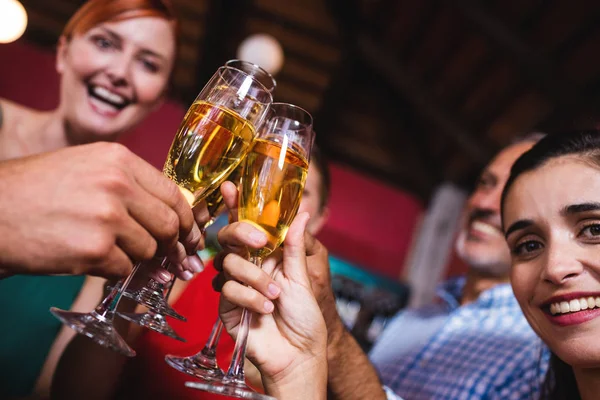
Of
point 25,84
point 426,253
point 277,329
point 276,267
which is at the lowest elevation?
point 277,329

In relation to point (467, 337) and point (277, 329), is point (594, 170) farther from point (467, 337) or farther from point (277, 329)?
point (467, 337)

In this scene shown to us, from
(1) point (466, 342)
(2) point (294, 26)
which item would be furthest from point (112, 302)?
(2) point (294, 26)

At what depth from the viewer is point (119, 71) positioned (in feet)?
4.97

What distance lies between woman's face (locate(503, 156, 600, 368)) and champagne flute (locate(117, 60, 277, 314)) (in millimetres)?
687

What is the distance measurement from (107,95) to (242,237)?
0.92m

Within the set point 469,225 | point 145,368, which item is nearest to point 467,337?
point 469,225

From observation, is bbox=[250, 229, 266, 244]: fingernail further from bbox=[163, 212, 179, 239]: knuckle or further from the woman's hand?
bbox=[163, 212, 179, 239]: knuckle

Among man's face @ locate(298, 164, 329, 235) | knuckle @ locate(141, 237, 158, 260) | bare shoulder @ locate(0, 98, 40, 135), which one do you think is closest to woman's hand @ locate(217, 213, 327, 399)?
knuckle @ locate(141, 237, 158, 260)

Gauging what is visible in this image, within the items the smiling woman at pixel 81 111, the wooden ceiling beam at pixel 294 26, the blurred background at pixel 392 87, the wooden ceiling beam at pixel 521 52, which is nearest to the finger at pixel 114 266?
the smiling woman at pixel 81 111

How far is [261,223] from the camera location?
906 mm

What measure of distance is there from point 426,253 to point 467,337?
446cm

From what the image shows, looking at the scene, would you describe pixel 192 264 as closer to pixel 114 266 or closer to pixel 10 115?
pixel 114 266

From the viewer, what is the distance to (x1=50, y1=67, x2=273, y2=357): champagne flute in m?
0.86

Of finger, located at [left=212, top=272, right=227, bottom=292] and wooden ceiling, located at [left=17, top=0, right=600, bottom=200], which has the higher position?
wooden ceiling, located at [left=17, top=0, right=600, bottom=200]
